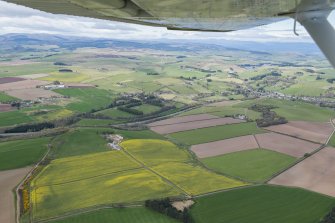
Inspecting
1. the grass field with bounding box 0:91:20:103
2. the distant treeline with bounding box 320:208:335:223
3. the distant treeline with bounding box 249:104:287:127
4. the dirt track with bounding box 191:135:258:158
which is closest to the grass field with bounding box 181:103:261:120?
the distant treeline with bounding box 249:104:287:127

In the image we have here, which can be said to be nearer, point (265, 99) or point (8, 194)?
point (8, 194)

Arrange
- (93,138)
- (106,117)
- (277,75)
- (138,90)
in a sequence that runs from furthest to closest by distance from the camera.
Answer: (277,75), (138,90), (106,117), (93,138)

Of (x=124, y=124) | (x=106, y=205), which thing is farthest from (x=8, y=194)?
(x=124, y=124)

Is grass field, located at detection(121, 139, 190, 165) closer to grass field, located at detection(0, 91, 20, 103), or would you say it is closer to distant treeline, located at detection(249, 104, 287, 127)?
distant treeline, located at detection(249, 104, 287, 127)

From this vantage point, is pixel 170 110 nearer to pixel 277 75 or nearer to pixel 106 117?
pixel 106 117

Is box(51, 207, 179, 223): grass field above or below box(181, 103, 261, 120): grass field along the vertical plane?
below

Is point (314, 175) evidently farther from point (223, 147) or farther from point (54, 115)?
point (54, 115)

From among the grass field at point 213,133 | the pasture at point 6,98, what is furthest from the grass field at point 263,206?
the pasture at point 6,98
